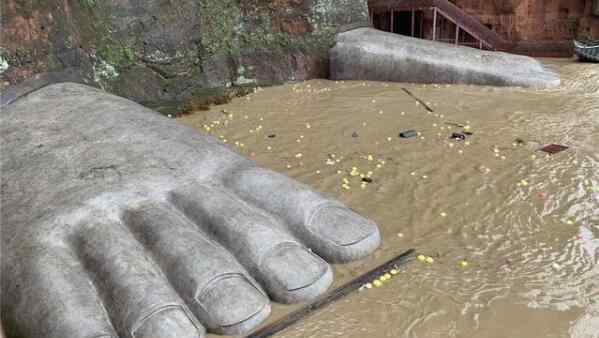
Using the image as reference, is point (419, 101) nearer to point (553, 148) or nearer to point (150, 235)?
point (553, 148)

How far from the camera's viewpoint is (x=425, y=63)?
5.55 m

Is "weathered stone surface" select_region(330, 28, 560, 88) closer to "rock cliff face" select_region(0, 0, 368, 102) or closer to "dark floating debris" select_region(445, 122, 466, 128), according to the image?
"rock cliff face" select_region(0, 0, 368, 102)

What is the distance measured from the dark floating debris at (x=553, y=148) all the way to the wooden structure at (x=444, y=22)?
12.7ft

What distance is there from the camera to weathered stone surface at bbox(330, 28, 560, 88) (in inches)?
213

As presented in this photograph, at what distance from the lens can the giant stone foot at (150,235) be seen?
1904mm

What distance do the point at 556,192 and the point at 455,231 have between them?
838mm

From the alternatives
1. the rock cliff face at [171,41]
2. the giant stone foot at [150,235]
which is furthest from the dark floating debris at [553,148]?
the rock cliff face at [171,41]

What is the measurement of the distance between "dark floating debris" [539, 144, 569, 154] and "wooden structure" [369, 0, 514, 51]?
12.7 feet

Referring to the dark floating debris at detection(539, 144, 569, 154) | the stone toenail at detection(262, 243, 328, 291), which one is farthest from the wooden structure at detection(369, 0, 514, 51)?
the stone toenail at detection(262, 243, 328, 291)

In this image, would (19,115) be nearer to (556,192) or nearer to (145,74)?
(145,74)

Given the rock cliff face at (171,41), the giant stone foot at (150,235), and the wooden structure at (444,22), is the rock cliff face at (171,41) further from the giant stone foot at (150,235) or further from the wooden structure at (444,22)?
the wooden structure at (444,22)

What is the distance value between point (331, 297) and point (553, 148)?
2435mm

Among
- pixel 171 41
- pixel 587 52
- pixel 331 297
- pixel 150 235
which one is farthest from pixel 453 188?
pixel 587 52

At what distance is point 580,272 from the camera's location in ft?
8.04
